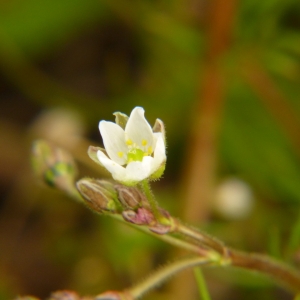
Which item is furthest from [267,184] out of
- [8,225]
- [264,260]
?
[8,225]

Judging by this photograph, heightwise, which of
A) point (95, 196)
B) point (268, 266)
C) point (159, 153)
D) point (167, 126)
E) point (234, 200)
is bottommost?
point (95, 196)

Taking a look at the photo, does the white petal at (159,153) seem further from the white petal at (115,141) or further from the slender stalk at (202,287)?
the slender stalk at (202,287)

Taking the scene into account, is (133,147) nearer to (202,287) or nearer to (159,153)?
(159,153)

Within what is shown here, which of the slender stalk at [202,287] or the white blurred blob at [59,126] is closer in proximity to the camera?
the slender stalk at [202,287]

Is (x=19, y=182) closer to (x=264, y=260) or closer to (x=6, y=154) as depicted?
(x=6, y=154)

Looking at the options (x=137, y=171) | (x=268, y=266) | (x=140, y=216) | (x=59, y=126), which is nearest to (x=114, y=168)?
(x=137, y=171)

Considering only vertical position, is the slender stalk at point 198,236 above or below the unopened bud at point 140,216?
above

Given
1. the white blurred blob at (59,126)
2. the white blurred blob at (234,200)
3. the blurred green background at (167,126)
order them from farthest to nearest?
the white blurred blob at (59,126) < the white blurred blob at (234,200) < the blurred green background at (167,126)

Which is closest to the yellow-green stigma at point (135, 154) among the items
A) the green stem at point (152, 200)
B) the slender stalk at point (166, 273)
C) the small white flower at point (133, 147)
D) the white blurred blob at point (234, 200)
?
the small white flower at point (133, 147)
